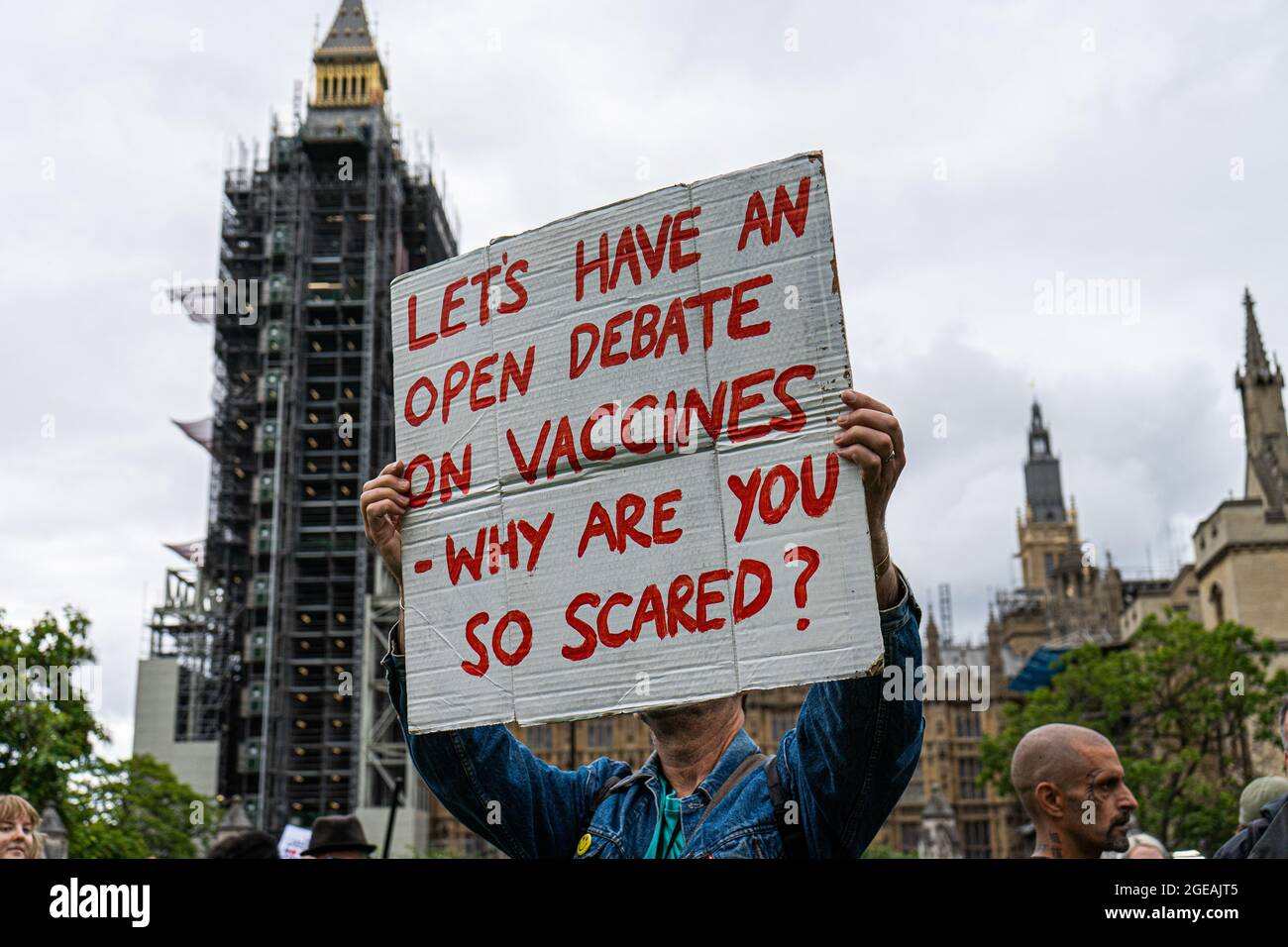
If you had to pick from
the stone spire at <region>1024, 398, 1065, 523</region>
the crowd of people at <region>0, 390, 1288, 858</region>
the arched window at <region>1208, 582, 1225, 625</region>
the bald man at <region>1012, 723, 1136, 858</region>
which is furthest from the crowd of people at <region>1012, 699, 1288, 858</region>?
the stone spire at <region>1024, 398, 1065, 523</region>

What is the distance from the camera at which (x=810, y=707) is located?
363 cm

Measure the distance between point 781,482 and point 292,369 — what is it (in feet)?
227

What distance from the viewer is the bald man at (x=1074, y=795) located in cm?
515

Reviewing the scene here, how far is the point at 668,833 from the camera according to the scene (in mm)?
3705

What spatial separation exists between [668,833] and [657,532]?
809 mm

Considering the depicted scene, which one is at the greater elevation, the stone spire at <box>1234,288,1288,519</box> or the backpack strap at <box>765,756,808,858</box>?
the stone spire at <box>1234,288,1288,519</box>

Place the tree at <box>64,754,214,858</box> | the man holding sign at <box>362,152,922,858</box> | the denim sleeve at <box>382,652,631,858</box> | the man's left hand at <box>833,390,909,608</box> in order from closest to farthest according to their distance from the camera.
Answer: the man's left hand at <box>833,390,909,608</box>, the man holding sign at <box>362,152,922,858</box>, the denim sleeve at <box>382,652,631,858</box>, the tree at <box>64,754,214,858</box>

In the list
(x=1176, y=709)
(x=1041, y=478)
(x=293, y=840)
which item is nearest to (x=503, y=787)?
(x=293, y=840)

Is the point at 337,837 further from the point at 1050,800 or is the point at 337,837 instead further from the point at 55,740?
the point at 55,740

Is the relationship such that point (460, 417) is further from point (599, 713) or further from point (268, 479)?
point (268, 479)

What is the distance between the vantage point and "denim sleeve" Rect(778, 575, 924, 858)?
348 centimetres

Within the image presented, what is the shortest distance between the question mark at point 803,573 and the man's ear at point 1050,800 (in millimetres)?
2297

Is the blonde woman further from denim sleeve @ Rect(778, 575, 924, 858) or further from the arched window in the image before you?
the arched window

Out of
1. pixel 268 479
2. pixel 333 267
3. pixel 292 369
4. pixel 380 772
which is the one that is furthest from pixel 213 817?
pixel 333 267
